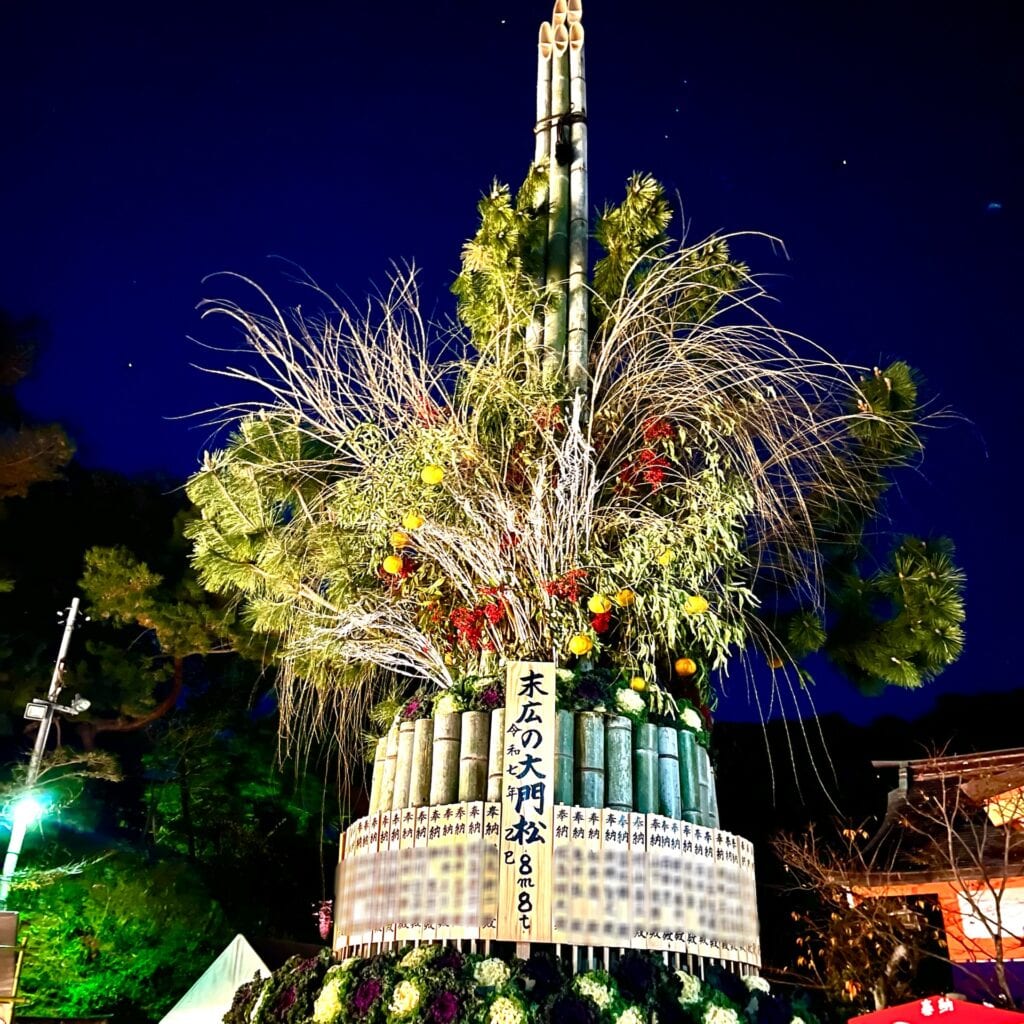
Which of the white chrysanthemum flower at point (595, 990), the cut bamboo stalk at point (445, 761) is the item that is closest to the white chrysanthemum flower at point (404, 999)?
the white chrysanthemum flower at point (595, 990)

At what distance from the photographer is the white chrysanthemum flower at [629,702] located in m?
5.24

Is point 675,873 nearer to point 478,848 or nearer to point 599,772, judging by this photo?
point 599,772

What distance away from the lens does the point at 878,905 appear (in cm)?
1320

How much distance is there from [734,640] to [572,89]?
430 cm

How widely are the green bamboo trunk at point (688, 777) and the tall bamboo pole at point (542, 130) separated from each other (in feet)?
7.55

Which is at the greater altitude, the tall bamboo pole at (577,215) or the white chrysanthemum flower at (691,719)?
the tall bamboo pole at (577,215)

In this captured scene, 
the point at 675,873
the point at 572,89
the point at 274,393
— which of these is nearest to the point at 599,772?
the point at 675,873

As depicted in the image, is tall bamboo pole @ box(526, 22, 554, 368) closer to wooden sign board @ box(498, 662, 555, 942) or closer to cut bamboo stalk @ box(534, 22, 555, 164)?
cut bamboo stalk @ box(534, 22, 555, 164)

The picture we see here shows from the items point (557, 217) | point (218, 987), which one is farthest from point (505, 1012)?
point (557, 217)

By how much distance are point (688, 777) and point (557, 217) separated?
12.5 ft

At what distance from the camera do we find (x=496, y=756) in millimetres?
4953

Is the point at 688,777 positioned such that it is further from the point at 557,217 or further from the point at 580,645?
the point at 557,217

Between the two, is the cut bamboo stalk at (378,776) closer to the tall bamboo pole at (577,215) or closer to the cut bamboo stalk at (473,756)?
the cut bamboo stalk at (473,756)

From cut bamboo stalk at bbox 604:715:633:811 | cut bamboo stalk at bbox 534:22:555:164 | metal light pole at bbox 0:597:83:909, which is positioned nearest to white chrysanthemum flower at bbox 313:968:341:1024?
cut bamboo stalk at bbox 604:715:633:811
